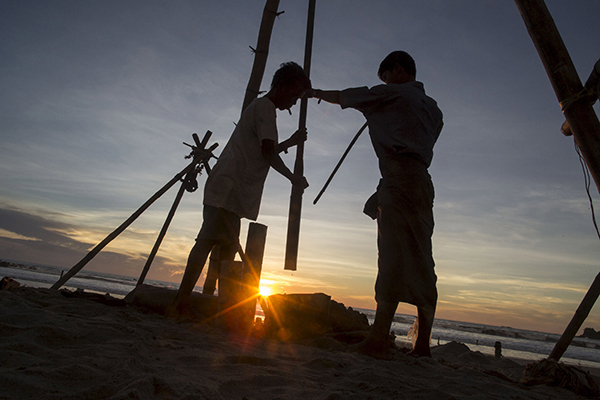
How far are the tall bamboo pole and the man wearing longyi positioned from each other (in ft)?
3.97

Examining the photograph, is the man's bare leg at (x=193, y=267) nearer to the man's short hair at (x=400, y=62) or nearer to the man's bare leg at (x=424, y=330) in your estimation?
the man's bare leg at (x=424, y=330)

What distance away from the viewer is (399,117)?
2789 mm

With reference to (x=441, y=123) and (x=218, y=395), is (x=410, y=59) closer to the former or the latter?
(x=441, y=123)

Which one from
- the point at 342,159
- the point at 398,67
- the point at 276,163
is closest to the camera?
the point at 276,163

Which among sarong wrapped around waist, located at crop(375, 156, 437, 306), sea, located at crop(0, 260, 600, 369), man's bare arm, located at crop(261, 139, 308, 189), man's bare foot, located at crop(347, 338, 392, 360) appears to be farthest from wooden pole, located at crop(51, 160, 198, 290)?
sarong wrapped around waist, located at crop(375, 156, 437, 306)

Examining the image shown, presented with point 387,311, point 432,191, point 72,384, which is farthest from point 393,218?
point 72,384

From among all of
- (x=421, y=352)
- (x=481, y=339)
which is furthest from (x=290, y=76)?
(x=481, y=339)

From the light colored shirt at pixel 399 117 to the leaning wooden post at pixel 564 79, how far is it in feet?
3.66

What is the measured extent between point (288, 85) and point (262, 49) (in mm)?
2570

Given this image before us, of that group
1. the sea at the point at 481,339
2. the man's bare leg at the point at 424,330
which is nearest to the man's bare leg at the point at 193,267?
the man's bare leg at the point at 424,330

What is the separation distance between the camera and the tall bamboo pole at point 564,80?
Answer: 9.38ft

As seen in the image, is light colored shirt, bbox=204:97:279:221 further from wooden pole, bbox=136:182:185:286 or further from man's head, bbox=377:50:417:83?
wooden pole, bbox=136:182:185:286

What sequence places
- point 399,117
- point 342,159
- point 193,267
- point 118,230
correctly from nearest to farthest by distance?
point 399,117 < point 193,267 < point 342,159 < point 118,230

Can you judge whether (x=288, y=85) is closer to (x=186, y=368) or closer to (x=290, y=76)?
(x=290, y=76)
